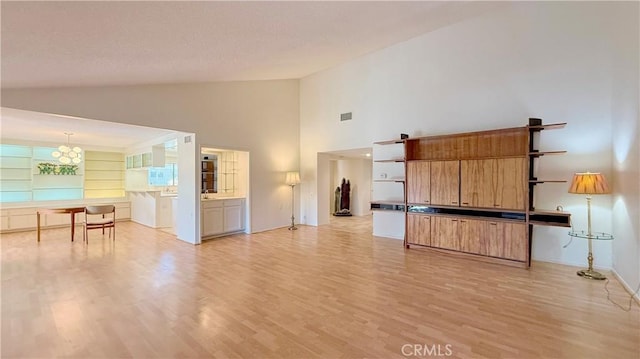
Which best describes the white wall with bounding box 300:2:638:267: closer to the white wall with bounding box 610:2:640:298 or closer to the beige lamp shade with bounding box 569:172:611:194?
the white wall with bounding box 610:2:640:298

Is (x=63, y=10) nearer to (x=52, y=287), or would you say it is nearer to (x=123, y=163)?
(x=52, y=287)

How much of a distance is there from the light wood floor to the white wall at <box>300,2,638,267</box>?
144 cm

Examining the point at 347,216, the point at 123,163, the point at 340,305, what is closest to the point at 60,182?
the point at 123,163

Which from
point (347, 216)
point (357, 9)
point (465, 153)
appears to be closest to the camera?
point (357, 9)

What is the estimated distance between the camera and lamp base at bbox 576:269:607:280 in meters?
3.74

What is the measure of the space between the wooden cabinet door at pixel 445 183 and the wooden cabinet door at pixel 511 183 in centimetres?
61

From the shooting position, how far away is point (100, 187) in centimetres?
892

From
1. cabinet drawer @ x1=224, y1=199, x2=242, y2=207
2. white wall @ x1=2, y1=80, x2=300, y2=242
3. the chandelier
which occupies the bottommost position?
cabinet drawer @ x1=224, y1=199, x2=242, y2=207

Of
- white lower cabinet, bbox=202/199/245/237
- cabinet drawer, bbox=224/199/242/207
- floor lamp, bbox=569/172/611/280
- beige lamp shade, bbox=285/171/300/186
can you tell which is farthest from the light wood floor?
beige lamp shade, bbox=285/171/300/186

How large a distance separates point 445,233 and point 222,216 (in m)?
4.83

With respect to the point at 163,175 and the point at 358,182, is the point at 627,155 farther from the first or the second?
the point at 163,175

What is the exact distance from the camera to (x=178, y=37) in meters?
3.06

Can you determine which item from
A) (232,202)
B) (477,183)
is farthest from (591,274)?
(232,202)

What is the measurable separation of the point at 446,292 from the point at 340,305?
1348 millimetres
